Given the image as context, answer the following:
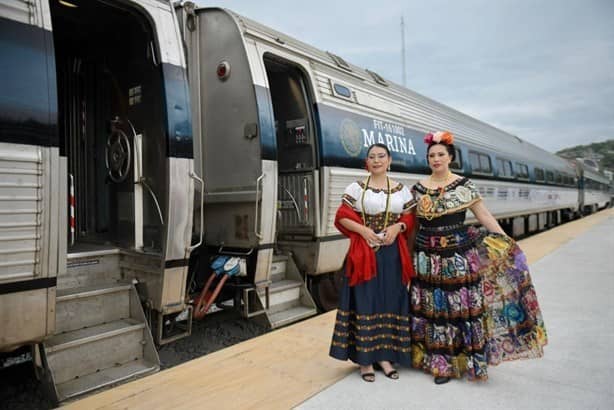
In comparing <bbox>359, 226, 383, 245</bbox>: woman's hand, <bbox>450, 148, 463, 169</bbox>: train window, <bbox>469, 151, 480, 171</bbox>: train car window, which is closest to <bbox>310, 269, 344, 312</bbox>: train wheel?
<bbox>359, 226, 383, 245</bbox>: woman's hand

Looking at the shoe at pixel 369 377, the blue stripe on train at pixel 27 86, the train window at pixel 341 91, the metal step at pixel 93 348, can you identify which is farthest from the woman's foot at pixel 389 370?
the train window at pixel 341 91

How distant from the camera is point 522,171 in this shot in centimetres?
1216

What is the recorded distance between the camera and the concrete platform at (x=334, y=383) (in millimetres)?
2367

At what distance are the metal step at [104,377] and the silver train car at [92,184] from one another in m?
0.01

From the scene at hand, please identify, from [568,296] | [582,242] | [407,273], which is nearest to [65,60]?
[407,273]

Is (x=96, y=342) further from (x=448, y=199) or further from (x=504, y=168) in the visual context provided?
(x=504, y=168)

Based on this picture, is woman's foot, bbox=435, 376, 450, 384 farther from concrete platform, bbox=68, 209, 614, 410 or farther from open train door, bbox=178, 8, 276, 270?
open train door, bbox=178, 8, 276, 270

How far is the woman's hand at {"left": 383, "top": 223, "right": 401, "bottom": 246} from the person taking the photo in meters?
2.63

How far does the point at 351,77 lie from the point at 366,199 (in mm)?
3262

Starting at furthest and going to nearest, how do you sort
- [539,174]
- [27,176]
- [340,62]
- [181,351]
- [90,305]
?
[539,174], [340,62], [181,351], [90,305], [27,176]

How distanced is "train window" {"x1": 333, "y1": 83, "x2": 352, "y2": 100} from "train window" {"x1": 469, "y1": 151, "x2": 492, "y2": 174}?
173 inches

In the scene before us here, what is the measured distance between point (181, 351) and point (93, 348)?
3.42 feet

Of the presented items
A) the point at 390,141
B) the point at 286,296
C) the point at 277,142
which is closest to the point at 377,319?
the point at 286,296

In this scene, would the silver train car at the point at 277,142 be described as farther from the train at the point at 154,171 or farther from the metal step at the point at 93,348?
the metal step at the point at 93,348
